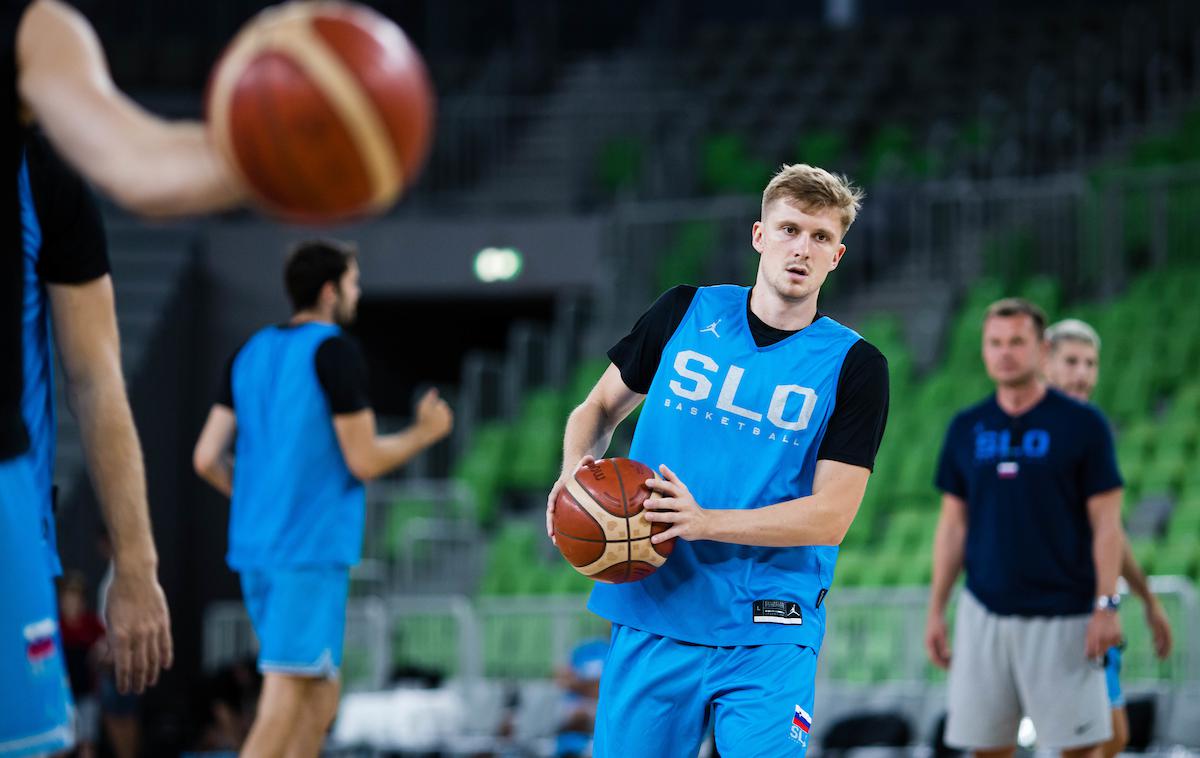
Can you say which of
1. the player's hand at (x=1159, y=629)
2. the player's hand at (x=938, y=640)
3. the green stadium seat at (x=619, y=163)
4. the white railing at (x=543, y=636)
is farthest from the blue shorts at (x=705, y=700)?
the green stadium seat at (x=619, y=163)

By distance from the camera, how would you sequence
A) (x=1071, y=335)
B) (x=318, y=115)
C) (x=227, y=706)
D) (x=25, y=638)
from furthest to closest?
(x=227, y=706) → (x=1071, y=335) → (x=25, y=638) → (x=318, y=115)

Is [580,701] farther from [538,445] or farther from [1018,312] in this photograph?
[538,445]

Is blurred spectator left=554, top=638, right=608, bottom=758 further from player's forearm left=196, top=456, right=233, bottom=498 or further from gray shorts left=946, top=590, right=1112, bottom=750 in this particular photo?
player's forearm left=196, top=456, right=233, bottom=498

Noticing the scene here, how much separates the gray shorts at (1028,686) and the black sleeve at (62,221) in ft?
13.9

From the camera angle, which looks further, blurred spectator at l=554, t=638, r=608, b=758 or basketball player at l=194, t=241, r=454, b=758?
blurred spectator at l=554, t=638, r=608, b=758

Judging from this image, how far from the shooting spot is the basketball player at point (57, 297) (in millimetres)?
2150

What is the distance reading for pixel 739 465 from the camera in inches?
172

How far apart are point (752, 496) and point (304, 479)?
2.13m

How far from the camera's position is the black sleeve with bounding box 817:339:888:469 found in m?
4.32

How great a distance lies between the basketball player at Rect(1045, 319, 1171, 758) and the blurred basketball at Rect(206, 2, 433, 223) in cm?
477

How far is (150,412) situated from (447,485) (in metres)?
3.60

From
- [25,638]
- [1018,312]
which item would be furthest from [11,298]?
[1018,312]

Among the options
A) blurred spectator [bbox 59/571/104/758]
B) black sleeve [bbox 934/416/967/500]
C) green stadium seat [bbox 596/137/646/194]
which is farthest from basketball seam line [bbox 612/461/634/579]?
green stadium seat [bbox 596/137/646/194]

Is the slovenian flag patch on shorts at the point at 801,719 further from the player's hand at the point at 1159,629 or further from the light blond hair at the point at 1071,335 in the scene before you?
the light blond hair at the point at 1071,335
